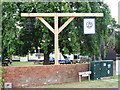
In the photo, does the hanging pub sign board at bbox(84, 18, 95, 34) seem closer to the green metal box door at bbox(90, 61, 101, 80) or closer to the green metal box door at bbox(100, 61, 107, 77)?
the green metal box door at bbox(90, 61, 101, 80)

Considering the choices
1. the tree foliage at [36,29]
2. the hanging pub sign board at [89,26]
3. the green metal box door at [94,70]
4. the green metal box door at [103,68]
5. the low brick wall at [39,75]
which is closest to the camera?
the low brick wall at [39,75]

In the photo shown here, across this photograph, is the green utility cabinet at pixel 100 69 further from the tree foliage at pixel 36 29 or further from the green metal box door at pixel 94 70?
the tree foliage at pixel 36 29

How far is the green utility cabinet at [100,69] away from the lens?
518 inches

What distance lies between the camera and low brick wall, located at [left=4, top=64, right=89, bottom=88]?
10805 mm

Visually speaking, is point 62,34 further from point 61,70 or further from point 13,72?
point 13,72

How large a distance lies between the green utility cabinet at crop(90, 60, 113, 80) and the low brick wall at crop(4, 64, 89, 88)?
121 cm

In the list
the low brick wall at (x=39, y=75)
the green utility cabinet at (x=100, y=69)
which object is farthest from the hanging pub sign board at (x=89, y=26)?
the low brick wall at (x=39, y=75)

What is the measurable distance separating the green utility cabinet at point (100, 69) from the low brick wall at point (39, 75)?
3.97ft

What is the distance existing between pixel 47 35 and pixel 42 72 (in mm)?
5991

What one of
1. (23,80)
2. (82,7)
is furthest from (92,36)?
(23,80)

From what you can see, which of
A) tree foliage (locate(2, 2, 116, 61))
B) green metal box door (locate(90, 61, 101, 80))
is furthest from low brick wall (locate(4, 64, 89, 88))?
tree foliage (locate(2, 2, 116, 61))

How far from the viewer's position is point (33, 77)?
11227 millimetres

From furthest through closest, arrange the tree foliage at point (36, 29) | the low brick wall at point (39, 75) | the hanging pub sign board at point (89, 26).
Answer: the tree foliage at point (36, 29) < the hanging pub sign board at point (89, 26) < the low brick wall at point (39, 75)

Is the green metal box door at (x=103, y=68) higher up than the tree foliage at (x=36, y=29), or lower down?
lower down
